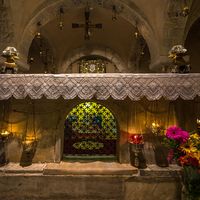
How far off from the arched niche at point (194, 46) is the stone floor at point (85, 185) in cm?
637

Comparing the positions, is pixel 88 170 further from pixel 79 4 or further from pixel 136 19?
pixel 79 4

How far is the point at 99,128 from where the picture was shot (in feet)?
12.6

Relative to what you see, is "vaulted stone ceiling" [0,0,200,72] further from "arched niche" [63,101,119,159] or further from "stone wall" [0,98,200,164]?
"arched niche" [63,101,119,159]

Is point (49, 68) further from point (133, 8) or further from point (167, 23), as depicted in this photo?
point (167, 23)

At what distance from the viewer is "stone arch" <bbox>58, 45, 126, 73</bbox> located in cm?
1060

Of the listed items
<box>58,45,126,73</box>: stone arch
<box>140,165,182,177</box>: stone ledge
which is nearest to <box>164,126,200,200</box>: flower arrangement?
<box>140,165,182,177</box>: stone ledge

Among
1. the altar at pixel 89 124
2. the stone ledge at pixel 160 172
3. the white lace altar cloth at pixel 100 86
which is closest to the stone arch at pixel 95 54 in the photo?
the altar at pixel 89 124

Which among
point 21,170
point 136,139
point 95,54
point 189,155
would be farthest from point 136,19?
point 21,170

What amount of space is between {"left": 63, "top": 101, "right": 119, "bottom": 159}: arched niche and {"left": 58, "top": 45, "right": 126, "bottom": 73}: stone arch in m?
7.04

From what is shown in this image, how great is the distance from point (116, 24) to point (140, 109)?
6197 millimetres

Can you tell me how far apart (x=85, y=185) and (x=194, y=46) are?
7.52 meters

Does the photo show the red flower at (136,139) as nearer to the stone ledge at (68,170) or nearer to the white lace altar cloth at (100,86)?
the stone ledge at (68,170)

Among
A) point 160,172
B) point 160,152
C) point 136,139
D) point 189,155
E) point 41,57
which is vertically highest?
point 41,57

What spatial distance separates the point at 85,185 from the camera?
318 centimetres
